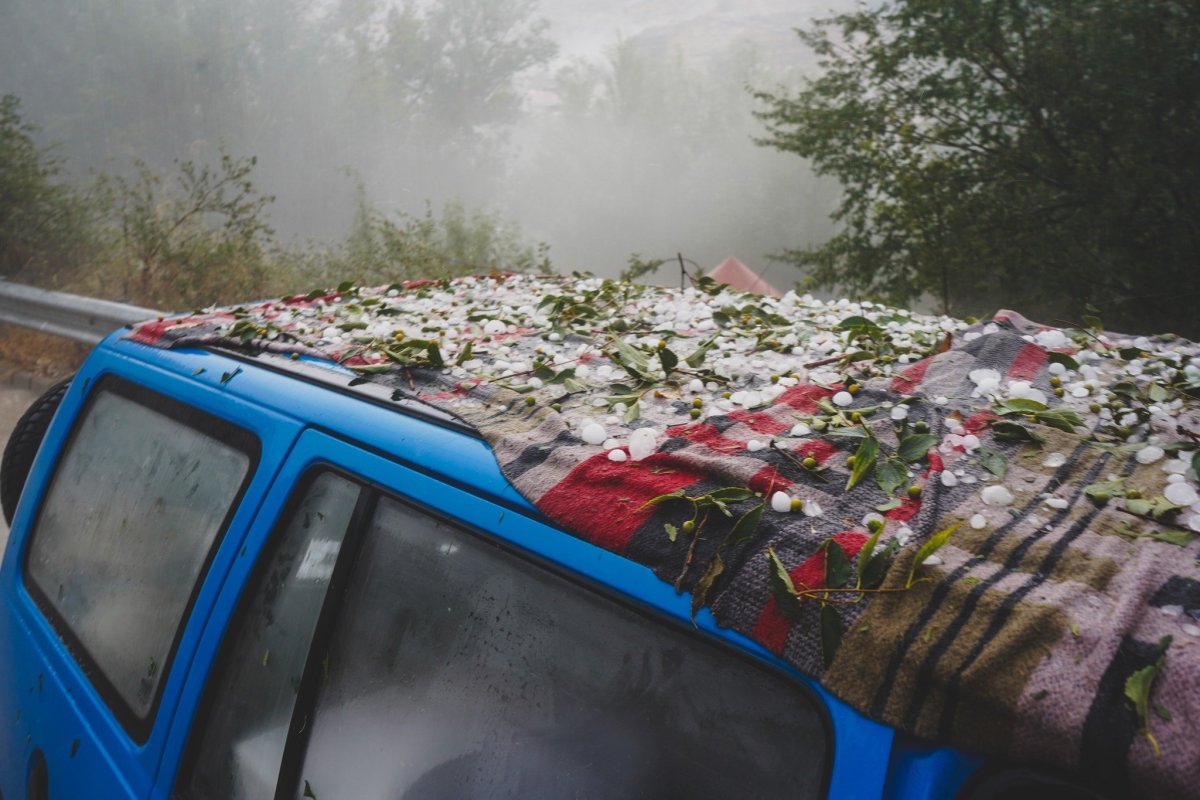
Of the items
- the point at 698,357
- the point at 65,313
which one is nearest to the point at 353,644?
the point at 698,357

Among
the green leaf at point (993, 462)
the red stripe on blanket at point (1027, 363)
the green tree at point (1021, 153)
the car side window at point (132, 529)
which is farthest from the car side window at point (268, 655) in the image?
the green tree at point (1021, 153)

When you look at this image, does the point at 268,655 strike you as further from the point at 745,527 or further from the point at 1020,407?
the point at 1020,407

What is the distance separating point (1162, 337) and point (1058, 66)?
33.3ft

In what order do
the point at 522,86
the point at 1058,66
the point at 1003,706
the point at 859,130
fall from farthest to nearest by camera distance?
the point at 522,86, the point at 859,130, the point at 1058,66, the point at 1003,706

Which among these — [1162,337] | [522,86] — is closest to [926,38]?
[1162,337]

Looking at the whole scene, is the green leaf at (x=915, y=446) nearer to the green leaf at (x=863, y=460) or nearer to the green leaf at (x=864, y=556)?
the green leaf at (x=863, y=460)

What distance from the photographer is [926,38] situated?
11.3m

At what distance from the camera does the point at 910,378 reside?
1.62m

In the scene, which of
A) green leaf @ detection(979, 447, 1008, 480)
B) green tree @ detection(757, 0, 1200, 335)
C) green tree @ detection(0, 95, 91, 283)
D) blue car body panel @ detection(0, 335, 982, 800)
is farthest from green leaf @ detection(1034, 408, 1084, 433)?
green tree @ detection(0, 95, 91, 283)

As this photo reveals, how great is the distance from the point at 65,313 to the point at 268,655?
616 cm

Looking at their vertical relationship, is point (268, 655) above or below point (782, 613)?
below

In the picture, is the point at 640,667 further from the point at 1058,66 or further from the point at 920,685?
the point at 1058,66

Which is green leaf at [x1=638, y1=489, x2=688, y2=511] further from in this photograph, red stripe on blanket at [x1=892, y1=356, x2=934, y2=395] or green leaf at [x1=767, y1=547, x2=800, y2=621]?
red stripe on blanket at [x1=892, y1=356, x2=934, y2=395]

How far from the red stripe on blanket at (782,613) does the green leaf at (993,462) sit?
0.32 metres
